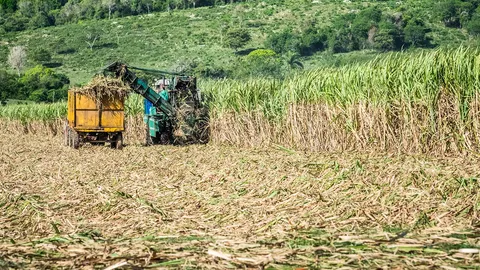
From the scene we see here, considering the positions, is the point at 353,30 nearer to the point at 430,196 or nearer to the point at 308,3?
the point at 308,3

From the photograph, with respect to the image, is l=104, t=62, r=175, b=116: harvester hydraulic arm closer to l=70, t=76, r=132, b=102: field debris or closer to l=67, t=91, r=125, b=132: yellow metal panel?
l=70, t=76, r=132, b=102: field debris

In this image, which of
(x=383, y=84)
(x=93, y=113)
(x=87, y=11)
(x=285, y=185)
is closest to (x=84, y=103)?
(x=93, y=113)

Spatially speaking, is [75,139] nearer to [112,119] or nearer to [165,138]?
[112,119]

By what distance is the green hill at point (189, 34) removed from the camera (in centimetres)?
9125

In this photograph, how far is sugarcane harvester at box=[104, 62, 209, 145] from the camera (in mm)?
19312

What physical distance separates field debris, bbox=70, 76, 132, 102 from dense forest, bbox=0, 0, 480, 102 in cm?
4973

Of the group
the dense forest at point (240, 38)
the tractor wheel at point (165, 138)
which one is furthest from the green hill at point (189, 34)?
the tractor wheel at point (165, 138)

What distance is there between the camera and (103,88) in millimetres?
18172

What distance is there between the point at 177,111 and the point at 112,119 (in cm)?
199

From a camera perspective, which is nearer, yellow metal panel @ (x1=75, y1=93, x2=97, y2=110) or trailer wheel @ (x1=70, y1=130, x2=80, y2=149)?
yellow metal panel @ (x1=75, y1=93, x2=97, y2=110)

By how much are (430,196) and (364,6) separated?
119 metres

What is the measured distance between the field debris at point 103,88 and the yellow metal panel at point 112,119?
474 mm

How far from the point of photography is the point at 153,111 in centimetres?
2025

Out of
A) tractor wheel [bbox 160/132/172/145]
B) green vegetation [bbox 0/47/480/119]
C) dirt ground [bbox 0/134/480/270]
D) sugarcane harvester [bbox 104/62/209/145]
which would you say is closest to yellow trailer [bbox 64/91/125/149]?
sugarcane harvester [bbox 104/62/209/145]
